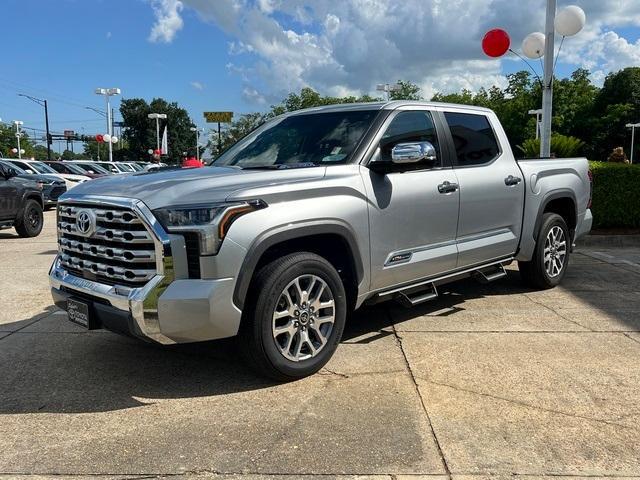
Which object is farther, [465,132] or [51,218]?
[51,218]

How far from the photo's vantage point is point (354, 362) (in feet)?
14.5

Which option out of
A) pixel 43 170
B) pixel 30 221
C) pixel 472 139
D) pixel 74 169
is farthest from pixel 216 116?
pixel 472 139

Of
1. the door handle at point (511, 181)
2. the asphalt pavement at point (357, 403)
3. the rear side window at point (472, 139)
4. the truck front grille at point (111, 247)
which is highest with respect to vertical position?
the rear side window at point (472, 139)

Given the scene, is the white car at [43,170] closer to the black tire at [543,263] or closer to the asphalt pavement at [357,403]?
the asphalt pavement at [357,403]

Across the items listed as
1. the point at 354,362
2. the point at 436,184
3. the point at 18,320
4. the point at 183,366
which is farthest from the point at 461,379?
the point at 18,320

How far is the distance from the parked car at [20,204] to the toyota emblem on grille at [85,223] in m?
8.93

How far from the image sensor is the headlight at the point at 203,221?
3.45 meters

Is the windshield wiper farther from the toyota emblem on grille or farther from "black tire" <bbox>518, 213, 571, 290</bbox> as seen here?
"black tire" <bbox>518, 213, 571, 290</bbox>

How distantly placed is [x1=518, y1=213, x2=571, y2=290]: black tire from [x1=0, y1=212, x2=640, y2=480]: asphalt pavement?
719 millimetres

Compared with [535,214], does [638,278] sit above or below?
below

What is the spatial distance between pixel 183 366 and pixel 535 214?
3.90 meters

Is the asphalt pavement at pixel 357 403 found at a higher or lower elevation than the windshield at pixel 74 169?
lower

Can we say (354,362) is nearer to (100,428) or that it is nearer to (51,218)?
(100,428)

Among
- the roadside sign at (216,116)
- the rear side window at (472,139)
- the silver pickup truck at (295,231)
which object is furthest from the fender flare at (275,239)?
the roadside sign at (216,116)
